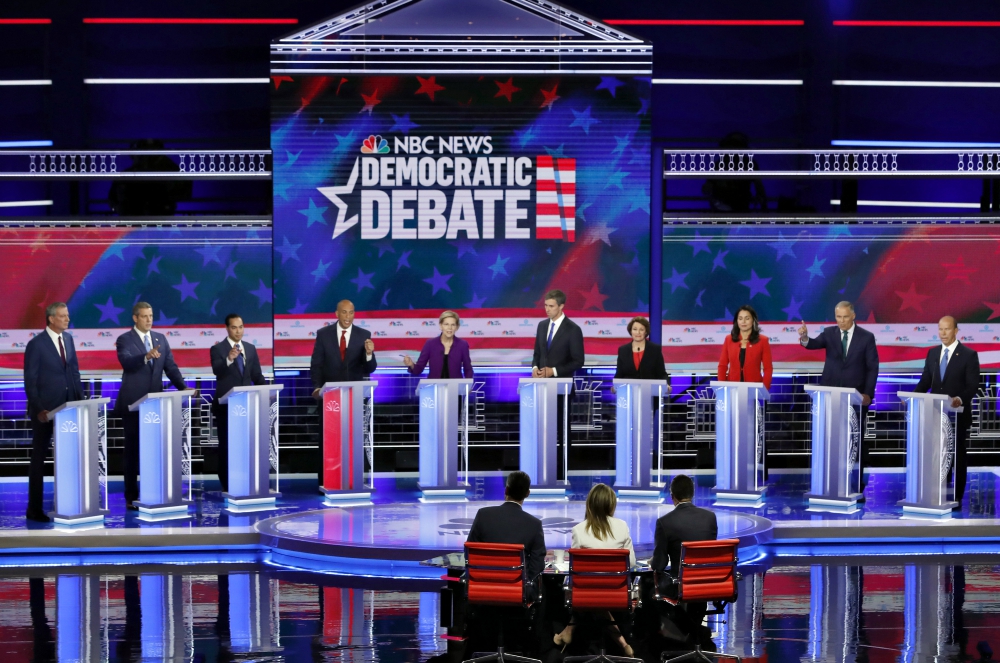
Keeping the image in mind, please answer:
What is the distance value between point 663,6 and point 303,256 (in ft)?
14.1

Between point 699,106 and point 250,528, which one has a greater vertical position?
point 699,106

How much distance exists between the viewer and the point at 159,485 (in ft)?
29.5

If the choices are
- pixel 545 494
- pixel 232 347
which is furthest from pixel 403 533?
pixel 232 347

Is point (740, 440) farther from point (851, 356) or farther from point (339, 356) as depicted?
point (339, 356)

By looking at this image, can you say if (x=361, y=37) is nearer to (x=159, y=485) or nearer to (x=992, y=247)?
(x=159, y=485)

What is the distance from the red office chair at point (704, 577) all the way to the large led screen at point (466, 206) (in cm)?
554

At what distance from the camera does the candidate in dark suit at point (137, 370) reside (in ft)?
30.7

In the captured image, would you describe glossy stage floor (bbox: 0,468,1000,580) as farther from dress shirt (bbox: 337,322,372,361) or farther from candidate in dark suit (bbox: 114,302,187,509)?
dress shirt (bbox: 337,322,372,361)

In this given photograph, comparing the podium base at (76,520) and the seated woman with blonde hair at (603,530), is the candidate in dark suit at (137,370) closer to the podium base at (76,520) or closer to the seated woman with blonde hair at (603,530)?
the podium base at (76,520)

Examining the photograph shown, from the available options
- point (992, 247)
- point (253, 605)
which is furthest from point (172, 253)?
point (992, 247)

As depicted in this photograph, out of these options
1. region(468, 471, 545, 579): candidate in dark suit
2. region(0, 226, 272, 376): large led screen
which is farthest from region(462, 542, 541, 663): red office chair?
region(0, 226, 272, 376): large led screen

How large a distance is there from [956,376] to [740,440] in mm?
1717

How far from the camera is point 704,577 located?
589 centimetres

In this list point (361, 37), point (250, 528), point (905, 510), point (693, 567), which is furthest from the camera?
point (361, 37)
